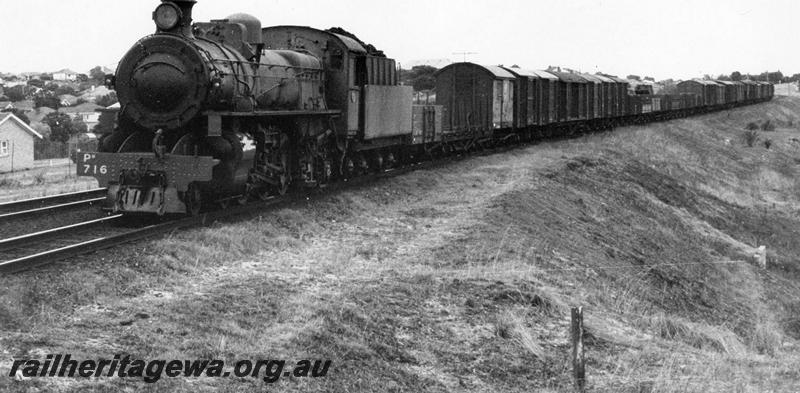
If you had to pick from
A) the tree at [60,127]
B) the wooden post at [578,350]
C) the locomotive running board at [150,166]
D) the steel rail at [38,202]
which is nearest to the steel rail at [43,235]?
the locomotive running board at [150,166]

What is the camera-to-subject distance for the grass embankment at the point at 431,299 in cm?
823

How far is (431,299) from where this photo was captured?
10.7 metres

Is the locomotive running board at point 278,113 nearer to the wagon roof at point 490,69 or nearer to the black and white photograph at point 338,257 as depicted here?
the black and white photograph at point 338,257

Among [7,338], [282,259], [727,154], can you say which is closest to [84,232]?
[282,259]

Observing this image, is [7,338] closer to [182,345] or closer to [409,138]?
[182,345]

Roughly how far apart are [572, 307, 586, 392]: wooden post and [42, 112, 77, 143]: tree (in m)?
75.2

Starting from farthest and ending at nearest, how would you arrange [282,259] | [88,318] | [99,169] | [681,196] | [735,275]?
1. [681,196]
2. [735,275]
3. [99,169]
4. [282,259]
5. [88,318]

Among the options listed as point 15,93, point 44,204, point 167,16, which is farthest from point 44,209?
point 15,93

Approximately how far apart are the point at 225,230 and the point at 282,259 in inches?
49.1

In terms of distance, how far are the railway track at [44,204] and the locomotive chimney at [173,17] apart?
369 centimetres

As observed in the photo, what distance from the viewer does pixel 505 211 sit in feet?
55.8

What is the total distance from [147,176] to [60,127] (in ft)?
235

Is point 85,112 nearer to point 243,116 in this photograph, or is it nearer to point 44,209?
point 44,209

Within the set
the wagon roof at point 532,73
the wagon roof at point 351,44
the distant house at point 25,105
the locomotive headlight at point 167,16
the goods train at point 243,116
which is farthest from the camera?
the distant house at point 25,105
